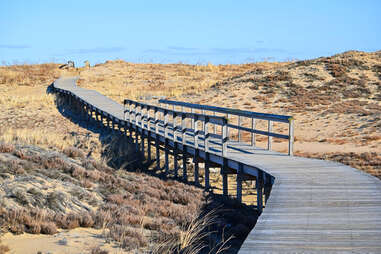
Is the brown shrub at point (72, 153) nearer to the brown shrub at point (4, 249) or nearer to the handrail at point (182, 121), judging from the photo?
the handrail at point (182, 121)

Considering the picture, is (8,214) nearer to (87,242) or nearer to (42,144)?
(87,242)

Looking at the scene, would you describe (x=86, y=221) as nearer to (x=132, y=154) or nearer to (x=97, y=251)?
(x=97, y=251)

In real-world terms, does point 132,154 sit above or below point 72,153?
below

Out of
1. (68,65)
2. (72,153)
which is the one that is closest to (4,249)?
(72,153)

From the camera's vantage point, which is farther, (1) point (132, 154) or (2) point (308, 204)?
(1) point (132, 154)

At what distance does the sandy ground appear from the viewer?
292 inches

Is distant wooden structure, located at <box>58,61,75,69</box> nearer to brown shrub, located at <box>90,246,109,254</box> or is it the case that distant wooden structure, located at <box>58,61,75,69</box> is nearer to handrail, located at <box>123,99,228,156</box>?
handrail, located at <box>123,99,228,156</box>

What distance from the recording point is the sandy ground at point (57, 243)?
7418mm

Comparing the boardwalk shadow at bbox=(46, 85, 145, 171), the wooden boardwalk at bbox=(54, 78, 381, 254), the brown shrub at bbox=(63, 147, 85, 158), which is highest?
the wooden boardwalk at bbox=(54, 78, 381, 254)

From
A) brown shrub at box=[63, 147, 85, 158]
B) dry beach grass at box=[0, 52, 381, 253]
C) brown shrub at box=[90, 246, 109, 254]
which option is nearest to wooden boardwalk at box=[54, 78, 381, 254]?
dry beach grass at box=[0, 52, 381, 253]

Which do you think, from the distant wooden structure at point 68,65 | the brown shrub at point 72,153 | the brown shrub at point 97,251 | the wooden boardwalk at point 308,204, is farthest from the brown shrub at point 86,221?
the distant wooden structure at point 68,65

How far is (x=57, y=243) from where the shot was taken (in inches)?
305

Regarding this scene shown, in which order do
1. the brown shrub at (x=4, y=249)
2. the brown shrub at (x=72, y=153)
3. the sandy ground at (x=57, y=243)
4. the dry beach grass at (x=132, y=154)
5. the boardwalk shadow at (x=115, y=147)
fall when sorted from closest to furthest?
the brown shrub at (x=4, y=249) < the sandy ground at (x=57, y=243) < the dry beach grass at (x=132, y=154) < the brown shrub at (x=72, y=153) < the boardwalk shadow at (x=115, y=147)

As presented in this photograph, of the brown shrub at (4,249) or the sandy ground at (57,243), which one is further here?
the sandy ground at (57,243)
